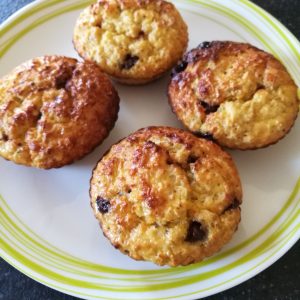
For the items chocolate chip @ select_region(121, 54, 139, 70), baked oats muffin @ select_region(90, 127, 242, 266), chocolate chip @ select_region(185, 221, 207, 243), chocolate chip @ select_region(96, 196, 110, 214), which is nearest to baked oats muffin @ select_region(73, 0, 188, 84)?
chocolate chip @ select_region(121, 54, 139, 70)

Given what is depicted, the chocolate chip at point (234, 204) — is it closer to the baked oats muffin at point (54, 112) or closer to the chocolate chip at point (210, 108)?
the chocolate chip at point (210, 108)

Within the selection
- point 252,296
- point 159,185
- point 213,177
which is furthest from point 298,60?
point 252,296

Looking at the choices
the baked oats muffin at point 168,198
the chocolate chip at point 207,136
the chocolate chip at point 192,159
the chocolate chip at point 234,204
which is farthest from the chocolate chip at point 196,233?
the chocolate chip at point 207,136

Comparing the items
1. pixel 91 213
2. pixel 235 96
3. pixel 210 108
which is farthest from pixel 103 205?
pixel 235 96

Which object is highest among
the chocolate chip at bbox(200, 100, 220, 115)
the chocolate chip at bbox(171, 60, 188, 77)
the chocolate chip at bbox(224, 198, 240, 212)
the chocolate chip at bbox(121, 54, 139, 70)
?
the chocolate chip at bbox(121, 54, 139, 70)

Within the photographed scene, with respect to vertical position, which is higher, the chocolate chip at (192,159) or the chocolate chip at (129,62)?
the chocolate chip at (129,62)

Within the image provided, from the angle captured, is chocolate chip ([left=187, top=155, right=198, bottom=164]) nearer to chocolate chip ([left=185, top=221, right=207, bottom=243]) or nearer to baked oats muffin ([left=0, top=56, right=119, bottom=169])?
chocolate chip ([left=185, top=221, right=207, bottom=243])

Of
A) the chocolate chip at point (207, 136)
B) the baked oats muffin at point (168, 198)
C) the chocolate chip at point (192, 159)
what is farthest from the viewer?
the chocolate chip at point (207, 136)
